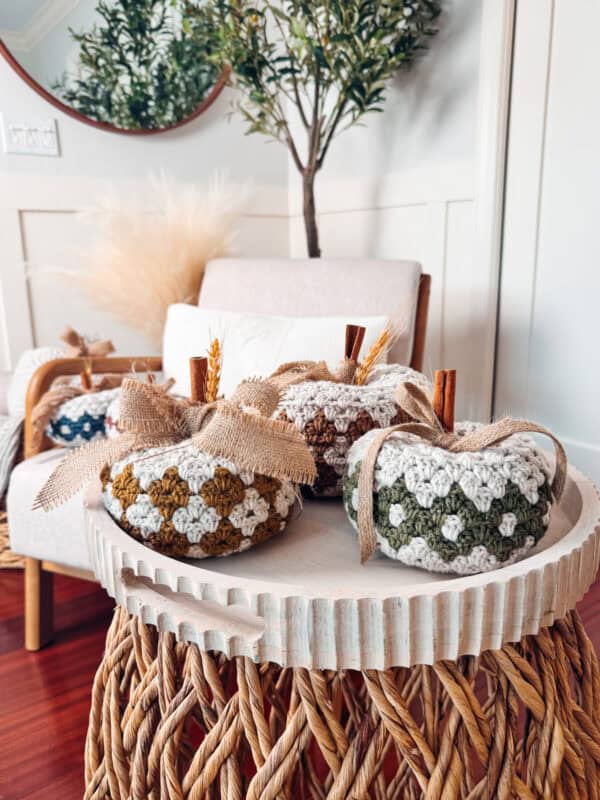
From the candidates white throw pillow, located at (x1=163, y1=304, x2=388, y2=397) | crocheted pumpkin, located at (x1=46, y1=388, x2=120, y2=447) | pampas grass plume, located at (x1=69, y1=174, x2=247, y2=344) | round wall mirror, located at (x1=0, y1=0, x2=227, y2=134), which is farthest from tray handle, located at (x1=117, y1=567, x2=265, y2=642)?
round wall mirror, located at (x1=0, y1=0, x2=227, y2=134)

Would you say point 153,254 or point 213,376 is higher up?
point 153,254

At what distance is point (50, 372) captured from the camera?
1207 mm

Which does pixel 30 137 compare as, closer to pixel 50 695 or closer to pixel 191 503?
pixel 50 695

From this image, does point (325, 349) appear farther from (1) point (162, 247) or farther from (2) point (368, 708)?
(2) point (368, 708)

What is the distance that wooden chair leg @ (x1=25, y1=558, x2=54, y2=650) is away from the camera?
118 cm

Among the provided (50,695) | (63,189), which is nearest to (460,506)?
(50,695)

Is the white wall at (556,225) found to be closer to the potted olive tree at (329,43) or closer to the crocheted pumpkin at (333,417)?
the potted olive tree at (329,43)

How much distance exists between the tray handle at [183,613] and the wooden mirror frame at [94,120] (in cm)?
173

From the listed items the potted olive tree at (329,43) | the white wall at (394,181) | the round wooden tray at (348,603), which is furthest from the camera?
the white wall at (394,181)

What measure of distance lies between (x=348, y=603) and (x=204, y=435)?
17 cm

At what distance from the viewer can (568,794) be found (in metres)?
0.46

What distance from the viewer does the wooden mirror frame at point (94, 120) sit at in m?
1.78

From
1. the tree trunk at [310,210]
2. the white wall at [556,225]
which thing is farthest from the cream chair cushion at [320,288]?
the white wall at [556,225]

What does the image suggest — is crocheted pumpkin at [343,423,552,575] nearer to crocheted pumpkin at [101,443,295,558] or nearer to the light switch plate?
crocheted pumpkin at [101,443,295,558]
